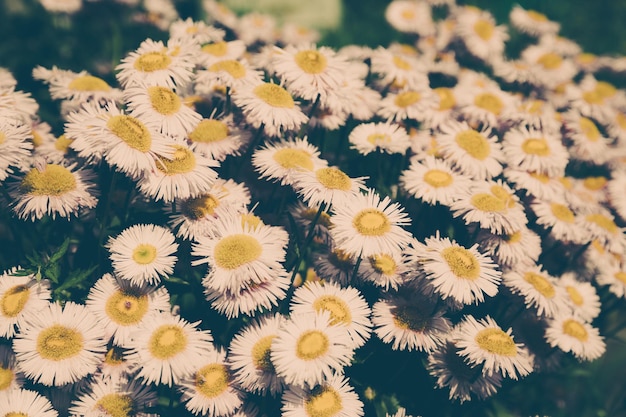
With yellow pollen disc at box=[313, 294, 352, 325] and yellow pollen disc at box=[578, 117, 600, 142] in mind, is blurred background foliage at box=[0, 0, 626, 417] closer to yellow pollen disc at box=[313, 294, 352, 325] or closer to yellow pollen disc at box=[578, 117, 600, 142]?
yellow pollen disc at box=[313, 294, 352, 325]

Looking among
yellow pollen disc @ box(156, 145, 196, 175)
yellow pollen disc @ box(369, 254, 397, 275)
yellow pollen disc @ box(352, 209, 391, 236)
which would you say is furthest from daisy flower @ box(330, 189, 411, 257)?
yellow pollen disc @ box(156, 145, 196, 175)

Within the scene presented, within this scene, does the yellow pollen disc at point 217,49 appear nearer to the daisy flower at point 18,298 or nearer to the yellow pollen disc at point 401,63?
the yellow pollen disc at point 401,63

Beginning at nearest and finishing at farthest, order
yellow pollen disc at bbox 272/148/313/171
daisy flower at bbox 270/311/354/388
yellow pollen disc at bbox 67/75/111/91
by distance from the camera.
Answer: daisy flower at bbox 270/311/354/388
yellow pollen disc at bbox 272/148/313/171
yellow pollen disc at bbox 67/75/111/91

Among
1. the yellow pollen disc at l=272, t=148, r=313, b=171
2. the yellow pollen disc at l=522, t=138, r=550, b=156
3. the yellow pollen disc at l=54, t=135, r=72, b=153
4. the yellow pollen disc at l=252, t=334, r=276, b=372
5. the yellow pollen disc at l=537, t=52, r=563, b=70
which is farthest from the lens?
the yellow pollen disc at l=537, t=52, r=563, b=70

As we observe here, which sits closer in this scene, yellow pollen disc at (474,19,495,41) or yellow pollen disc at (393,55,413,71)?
yellow pollen disc at (393,55,413,71)

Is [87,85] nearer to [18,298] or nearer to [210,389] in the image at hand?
[18,298]

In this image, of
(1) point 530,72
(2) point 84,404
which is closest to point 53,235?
(2) point 84,404

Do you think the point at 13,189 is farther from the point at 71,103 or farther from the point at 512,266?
the point at 512,266

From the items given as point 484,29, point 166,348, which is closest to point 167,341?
point 166,348
